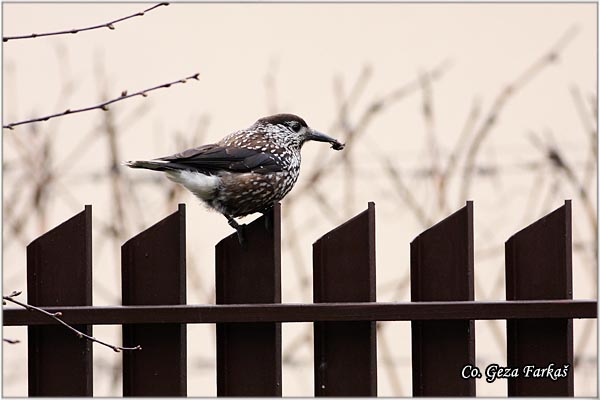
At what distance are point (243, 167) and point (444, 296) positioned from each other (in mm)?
1119

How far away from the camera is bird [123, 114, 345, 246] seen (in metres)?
3.81

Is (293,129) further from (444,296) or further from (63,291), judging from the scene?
(63,291)

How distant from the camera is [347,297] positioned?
314 centimetres

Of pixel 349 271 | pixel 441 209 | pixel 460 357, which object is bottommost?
pixel 460 357

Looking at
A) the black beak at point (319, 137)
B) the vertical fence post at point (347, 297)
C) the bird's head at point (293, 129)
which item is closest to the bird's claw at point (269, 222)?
the vertical fence post at point (347, 297)

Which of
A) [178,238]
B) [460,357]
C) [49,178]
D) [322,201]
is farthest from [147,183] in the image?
[460,357]

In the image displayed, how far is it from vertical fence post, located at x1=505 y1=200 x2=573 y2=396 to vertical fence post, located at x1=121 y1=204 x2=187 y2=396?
39.7 inches

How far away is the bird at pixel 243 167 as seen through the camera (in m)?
3.81

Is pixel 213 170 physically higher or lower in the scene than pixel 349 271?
higher

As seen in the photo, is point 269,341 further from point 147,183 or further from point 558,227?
point 147,183

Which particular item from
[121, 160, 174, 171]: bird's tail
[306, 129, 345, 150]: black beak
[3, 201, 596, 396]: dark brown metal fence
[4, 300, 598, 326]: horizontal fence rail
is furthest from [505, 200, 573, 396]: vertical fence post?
[121, 160, 174, 171]: bird's tail

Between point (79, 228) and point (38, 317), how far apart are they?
0.29 m

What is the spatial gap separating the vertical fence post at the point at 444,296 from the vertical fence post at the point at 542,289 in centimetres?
16

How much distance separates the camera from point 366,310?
3086 millimetres
